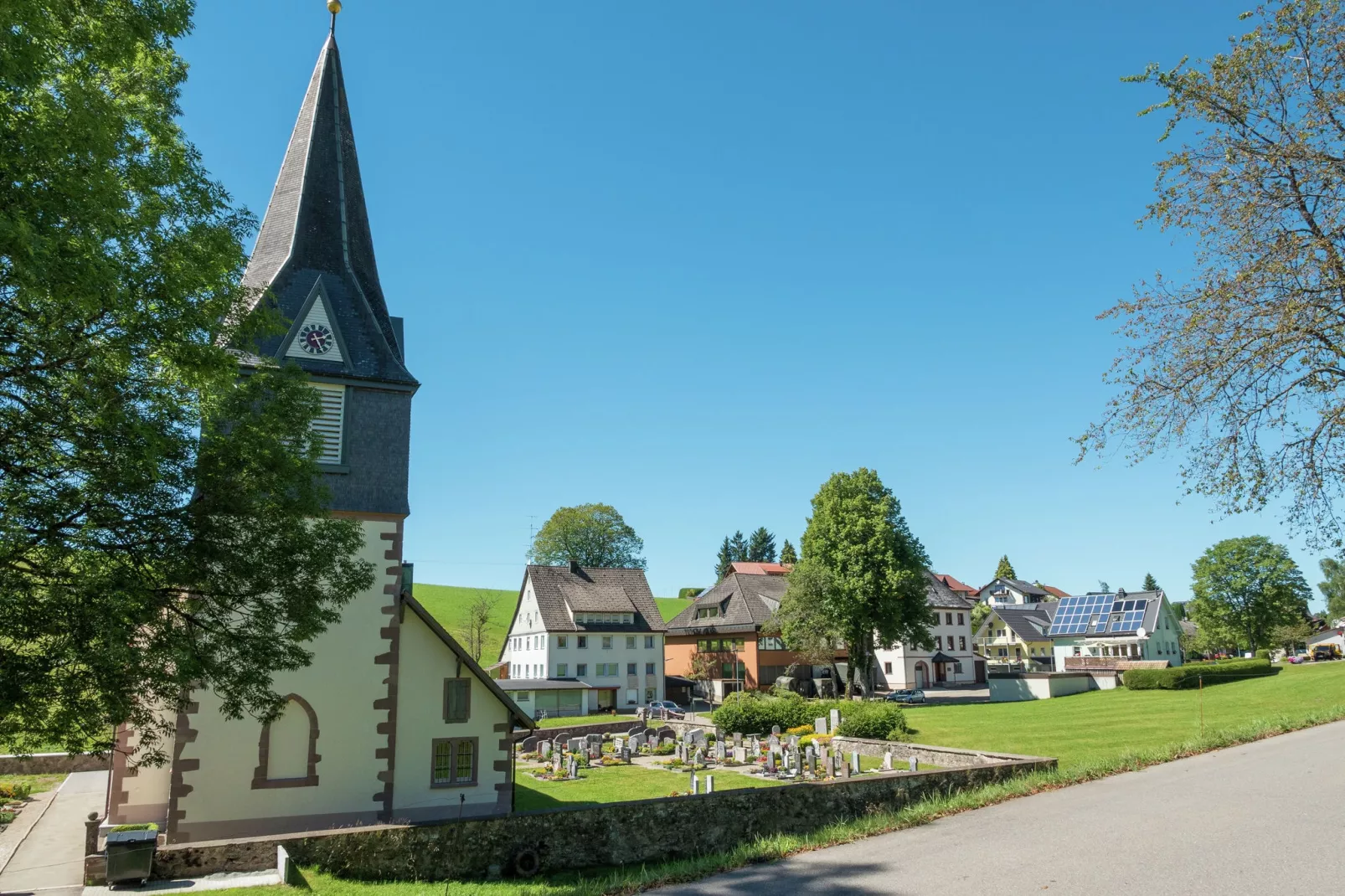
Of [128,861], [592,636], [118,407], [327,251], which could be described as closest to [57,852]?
[128,861]

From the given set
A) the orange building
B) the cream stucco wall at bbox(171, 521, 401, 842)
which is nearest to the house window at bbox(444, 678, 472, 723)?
the cream stucco wall at bbox(171, 521, 401, 842)

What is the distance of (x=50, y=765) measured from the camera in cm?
2767

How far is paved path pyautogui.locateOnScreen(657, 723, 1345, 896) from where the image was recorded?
10391 mm

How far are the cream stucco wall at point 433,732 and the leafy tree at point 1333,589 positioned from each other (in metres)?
142

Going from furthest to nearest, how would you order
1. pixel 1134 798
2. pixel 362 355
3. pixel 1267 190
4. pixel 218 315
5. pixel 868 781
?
pixel 362 355 < pixel 868 781 < pixel 1134 798 < pixel 1267 190 < pixel 218 315

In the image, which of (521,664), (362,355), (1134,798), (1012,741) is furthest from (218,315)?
(521,664)

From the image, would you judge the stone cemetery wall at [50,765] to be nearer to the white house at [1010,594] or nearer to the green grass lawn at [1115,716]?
the green grass lawn at [1115,716]

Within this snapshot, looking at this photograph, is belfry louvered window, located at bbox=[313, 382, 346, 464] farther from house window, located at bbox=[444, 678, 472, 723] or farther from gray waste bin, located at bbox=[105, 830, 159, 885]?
gray waste bin, located at bbox=[105, 830, 159, 885]

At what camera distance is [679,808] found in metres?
15.4

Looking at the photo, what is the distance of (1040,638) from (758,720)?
56.6 meters

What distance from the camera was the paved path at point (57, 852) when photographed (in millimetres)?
13344

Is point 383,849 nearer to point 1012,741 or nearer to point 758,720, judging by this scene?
point 1012,741

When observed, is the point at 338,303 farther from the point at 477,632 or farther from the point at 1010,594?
the point at 1010,594

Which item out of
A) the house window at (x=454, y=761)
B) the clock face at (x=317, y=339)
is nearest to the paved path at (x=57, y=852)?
the house window at (x=454, y=761)
